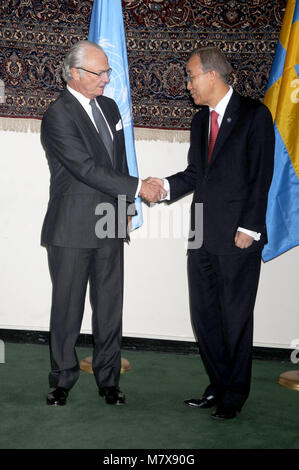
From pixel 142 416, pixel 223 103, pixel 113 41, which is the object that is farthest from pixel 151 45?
pixel 142 416

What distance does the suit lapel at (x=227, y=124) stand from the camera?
9.14 feet

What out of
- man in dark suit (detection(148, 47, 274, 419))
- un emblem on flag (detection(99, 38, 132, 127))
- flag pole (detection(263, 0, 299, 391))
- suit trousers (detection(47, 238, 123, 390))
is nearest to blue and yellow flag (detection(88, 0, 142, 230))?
un emblem on flag (detection(99, 38, 132, 127))

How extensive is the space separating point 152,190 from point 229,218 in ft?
1.50

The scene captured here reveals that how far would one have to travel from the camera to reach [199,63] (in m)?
2.81

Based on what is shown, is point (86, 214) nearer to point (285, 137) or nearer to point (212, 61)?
point (212, 61)

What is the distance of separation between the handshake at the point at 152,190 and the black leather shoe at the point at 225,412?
1061 millimetres

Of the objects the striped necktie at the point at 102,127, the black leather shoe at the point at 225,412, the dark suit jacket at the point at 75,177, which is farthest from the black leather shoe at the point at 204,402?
the striped necktie at the point at 102,127

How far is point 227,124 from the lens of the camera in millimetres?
2791

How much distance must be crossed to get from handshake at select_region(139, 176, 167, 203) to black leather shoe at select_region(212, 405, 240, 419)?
106 centimetres

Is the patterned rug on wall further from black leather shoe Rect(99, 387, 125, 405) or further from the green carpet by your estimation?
black leather shoe Rect(99, 387, 125, 405)

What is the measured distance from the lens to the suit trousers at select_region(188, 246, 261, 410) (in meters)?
2.79

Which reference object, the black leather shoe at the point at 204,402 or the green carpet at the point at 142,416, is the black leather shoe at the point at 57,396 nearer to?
the green carpet at the point at 142,416
